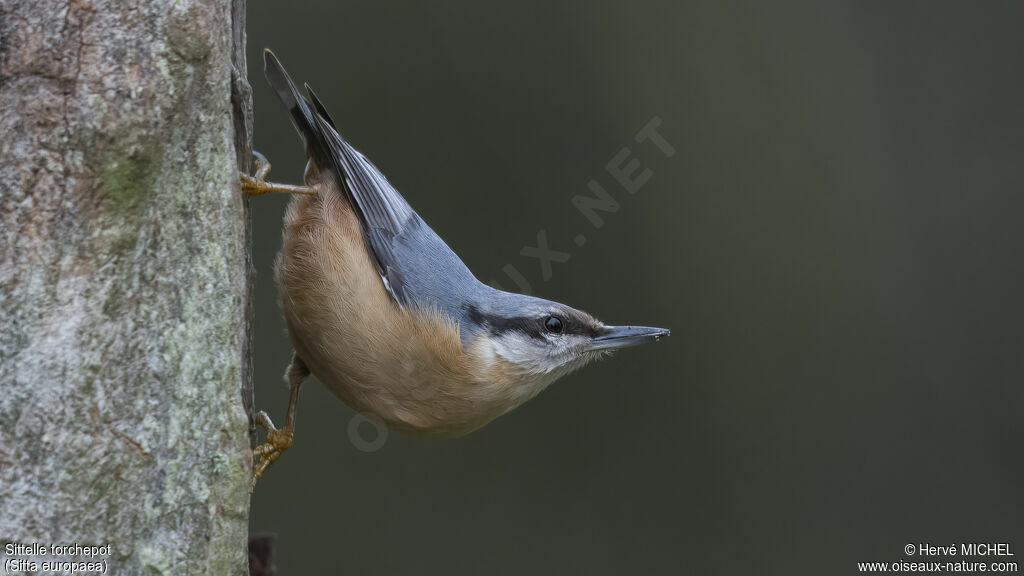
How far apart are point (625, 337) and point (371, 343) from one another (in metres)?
0.68

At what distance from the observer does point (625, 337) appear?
251cm

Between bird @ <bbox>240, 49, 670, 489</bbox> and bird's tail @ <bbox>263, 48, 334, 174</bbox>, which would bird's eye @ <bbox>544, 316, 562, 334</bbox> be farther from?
bird's tail @ <bbox>263, 48, 334, 174</bbox>

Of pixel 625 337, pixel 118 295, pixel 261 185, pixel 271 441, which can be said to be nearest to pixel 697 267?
pixel 625 337

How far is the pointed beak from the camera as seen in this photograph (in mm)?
2486

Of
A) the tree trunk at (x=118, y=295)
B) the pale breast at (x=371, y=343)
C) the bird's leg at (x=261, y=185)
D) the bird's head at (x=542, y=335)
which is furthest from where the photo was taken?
the bird's head at (x=542, y=335)

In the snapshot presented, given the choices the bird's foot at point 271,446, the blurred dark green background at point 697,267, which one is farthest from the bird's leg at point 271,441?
the blurred dark green background at point 697,267

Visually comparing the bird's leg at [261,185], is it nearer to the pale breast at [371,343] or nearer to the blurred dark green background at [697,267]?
the pale breast at [371,343]

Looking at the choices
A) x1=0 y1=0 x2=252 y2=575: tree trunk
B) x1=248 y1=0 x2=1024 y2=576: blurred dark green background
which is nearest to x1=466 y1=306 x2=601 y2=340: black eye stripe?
x1=0 y1=0 x2=252 y2=575: tree trunk

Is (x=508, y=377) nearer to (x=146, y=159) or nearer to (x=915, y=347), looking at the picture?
(x=146, y=159)

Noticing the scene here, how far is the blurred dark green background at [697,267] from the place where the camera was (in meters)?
3.70

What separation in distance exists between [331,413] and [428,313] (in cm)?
164

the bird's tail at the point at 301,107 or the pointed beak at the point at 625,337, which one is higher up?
the bird's tail at the point at 301,107

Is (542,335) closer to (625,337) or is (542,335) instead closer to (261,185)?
(625,337)

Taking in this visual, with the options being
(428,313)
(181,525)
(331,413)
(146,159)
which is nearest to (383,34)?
(331,413)
